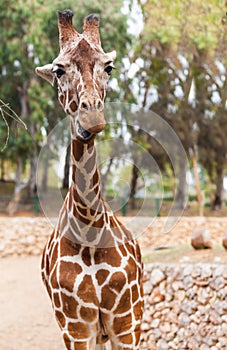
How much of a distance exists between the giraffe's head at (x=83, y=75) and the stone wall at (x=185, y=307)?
467 cm

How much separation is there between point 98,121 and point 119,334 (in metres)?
1.45

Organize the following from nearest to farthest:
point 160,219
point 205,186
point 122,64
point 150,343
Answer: point 150,343 < point 160,219 < point 122,64 < point 205,186

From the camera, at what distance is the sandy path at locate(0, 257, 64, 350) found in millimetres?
8945

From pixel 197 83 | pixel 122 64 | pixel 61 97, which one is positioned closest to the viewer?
pixel 61 97

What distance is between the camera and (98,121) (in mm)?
2725

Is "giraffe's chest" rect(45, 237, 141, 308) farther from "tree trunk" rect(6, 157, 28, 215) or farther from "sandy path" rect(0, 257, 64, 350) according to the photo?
"tree trunk" rect(6, 157, 28, 215)

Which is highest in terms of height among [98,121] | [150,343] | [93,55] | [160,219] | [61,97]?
[93,55]

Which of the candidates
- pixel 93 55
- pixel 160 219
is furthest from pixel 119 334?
pixel 160 219

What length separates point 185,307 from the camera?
727cm

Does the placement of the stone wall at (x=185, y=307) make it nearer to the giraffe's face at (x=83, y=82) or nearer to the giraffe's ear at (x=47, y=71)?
the giraffe's ear at (x=47, y=71)

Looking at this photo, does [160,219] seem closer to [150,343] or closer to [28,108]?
[28,108]

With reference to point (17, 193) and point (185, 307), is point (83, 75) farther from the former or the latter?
point (17, 193)

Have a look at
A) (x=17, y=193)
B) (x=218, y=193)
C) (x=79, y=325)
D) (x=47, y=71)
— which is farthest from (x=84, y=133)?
(x=218, y=193)

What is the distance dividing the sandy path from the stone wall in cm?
208
